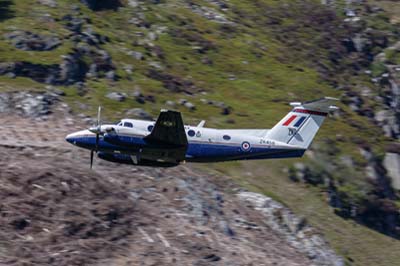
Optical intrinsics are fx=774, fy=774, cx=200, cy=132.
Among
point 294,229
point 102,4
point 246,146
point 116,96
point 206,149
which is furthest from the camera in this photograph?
point 102,4

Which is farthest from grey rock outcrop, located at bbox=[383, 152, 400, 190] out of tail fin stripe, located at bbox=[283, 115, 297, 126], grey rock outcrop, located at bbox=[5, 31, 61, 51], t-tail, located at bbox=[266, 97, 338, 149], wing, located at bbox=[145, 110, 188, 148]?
wing, located at bbox=[145, 110, 188, 148]

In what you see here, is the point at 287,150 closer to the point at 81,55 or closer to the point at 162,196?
the point at 162,196

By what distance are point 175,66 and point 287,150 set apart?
49997mm

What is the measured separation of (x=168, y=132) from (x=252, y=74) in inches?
2241

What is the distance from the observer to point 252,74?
101438 mm

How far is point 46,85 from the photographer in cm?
8106

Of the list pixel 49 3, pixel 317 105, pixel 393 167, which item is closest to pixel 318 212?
pixel 393 167

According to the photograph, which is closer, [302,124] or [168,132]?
[168,132]

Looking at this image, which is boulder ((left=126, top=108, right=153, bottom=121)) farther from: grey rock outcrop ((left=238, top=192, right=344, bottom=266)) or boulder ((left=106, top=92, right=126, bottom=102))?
grey rock outcrop ((left=238, top=192, right=344, bottom=266))

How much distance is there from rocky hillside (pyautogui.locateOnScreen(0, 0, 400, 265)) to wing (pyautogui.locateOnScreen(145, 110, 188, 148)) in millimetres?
28226

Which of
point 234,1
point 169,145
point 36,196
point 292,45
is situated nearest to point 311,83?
point 292,45

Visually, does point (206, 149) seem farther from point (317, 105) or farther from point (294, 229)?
point (294, 229)

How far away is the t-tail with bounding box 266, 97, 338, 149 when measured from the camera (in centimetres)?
5100

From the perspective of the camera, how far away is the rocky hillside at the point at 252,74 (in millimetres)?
79000
